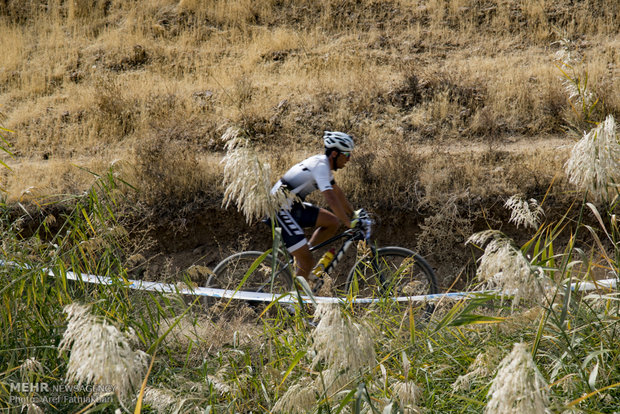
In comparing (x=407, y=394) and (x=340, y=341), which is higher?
(x=340, y=341)

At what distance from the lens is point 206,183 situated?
33.2 ft

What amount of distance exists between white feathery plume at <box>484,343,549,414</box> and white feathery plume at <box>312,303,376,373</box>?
1.97 feet

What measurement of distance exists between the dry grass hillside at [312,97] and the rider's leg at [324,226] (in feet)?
4.94

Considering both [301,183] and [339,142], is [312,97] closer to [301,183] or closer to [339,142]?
[339,142]

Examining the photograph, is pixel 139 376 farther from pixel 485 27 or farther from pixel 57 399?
pixel 485 27

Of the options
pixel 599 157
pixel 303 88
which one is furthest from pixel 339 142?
pixel 303 88

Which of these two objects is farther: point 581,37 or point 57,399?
point 581,37

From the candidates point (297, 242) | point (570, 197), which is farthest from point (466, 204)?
point (297, 242)

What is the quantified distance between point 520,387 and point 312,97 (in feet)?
38.1

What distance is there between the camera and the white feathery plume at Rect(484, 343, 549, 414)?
1.92 meters

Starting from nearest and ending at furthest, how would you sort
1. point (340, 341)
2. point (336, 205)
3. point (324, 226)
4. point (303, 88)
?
1. point (340, 341)
2. point (336, 205)
3. point (324, 226)
4. point (303, 88)

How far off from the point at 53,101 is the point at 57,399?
518 inches

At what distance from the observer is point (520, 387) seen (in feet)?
6.30

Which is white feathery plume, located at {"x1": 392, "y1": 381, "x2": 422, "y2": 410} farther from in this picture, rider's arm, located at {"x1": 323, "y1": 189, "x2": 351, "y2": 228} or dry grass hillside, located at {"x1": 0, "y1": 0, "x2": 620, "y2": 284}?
dry grass hillside, located at {"x1": 0, "y1": 0, "x2": 620, "y2": 284}
